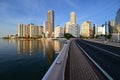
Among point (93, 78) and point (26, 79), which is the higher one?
point (93, 78)

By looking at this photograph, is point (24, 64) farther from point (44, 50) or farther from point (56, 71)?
point (44, 50)

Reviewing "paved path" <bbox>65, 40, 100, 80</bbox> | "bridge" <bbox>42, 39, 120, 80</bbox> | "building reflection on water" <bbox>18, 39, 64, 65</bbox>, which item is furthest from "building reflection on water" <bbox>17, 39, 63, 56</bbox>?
"paved path" <bbox>65, 40, 100, 80</bbox>

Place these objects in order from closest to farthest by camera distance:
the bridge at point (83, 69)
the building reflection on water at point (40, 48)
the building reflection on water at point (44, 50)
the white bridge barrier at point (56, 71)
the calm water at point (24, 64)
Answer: the white bridge barrier at point (56, 71) → the bridge at point (83, 69) → the calm water at point (24, 64) → the building reflection on water at point (44, 50) → the building reflection on water at point (40, 48)

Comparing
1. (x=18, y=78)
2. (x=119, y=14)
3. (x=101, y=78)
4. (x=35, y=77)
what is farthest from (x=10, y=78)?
(x=119, y=14)

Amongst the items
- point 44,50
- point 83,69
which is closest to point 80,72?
point 83,69

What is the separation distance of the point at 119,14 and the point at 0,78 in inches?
6321

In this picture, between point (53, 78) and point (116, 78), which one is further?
point (116, 78)

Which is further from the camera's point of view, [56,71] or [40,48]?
[40,48]

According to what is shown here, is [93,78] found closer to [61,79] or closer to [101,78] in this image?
[101,78]

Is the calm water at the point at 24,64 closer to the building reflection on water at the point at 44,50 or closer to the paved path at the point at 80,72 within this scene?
the building reflection on water at the point at 44,50

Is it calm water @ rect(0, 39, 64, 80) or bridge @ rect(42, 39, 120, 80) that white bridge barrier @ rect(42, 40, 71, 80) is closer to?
bridge @ rect(42, 39, 120, 80)

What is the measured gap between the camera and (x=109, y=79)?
843 centimetres

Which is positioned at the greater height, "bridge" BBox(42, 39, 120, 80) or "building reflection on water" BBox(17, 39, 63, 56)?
"bridge" BBox(42, 39, 120, 80)

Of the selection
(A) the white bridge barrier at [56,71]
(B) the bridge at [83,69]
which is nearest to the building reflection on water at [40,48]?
(B) the bridge at [83,69]
